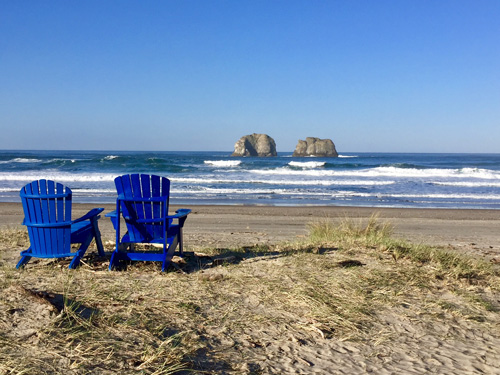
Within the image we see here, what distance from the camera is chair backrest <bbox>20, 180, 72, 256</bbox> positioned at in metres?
4.45

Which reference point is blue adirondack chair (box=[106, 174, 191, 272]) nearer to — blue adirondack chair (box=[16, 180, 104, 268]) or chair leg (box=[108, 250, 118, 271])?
chair leg (box=[108, 250, 118, 271])

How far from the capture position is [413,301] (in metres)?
3.90

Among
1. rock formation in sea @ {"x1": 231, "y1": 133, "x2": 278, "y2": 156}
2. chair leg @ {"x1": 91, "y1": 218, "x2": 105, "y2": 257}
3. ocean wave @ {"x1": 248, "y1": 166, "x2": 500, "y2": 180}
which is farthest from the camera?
rock formation in sea @ {"x1": 231, "y1": 133, "x2": 278, "y2": 156}

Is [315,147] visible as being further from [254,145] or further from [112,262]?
[112,262]

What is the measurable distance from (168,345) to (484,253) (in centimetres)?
546

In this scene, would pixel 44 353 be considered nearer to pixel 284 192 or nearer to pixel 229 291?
pixel 229 291

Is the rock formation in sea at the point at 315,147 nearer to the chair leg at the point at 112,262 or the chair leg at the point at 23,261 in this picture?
the chair leg at the point at 112,262

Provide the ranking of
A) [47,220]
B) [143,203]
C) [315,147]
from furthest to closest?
1. [315,147]
2. [143,203]
3. [47,220]

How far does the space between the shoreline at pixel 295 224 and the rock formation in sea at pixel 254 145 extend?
6715 centimetres

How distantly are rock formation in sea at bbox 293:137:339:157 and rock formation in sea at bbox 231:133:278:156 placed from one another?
5.26 m

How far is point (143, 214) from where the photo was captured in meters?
4.75

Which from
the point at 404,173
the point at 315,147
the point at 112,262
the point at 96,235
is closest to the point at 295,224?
the point at 96,235

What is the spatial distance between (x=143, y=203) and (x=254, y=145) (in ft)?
252

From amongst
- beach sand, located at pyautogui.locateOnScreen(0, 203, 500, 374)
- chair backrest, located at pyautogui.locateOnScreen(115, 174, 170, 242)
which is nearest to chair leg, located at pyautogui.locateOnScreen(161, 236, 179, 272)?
chair backrest, located at pyautogui.locateOnScreen(115, 174, 170, 242)
